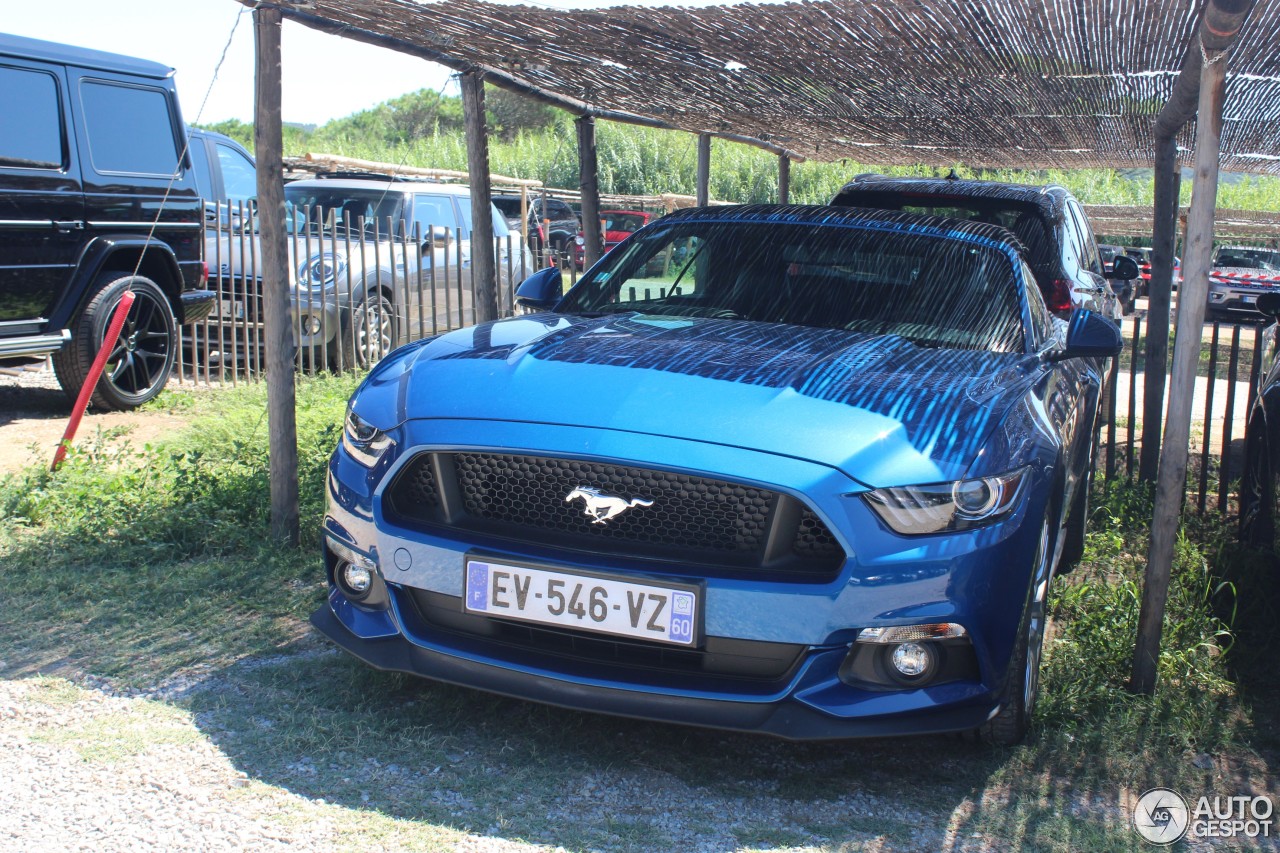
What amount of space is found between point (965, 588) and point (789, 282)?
173 centimetres

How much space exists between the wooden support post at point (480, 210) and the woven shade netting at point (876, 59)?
300 mm

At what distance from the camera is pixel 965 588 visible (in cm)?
282

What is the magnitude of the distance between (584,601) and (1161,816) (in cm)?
157

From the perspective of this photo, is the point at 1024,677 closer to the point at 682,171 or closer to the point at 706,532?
the point at 706,532

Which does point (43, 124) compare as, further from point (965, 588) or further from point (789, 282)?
point (965, 588)

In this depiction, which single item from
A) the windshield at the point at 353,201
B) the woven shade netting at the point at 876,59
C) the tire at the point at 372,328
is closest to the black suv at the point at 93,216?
the tire at the point at 372,328

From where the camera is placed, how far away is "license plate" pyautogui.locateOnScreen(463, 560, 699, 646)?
9.21 feet

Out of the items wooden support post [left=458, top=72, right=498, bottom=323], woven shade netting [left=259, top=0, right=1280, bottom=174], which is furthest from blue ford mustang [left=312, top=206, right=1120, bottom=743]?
wooden support post [left=458, top=72, right=498, bottom=323]

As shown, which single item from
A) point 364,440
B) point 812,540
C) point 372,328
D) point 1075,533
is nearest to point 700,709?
point 812,540

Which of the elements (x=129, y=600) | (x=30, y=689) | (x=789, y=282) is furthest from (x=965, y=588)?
(x=129, y=600)

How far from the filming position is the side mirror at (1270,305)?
5879 mm

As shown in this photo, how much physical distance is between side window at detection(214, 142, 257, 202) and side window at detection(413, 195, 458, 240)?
1642 mm

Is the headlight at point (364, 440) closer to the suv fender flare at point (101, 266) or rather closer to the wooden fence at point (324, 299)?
the suv fender flare at point (101, 266)

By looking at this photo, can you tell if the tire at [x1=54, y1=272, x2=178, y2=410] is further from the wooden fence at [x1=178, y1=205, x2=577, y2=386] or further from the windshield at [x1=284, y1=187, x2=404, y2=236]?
the windshield at [x1=284, y1=187, x2=404, y2=236]
